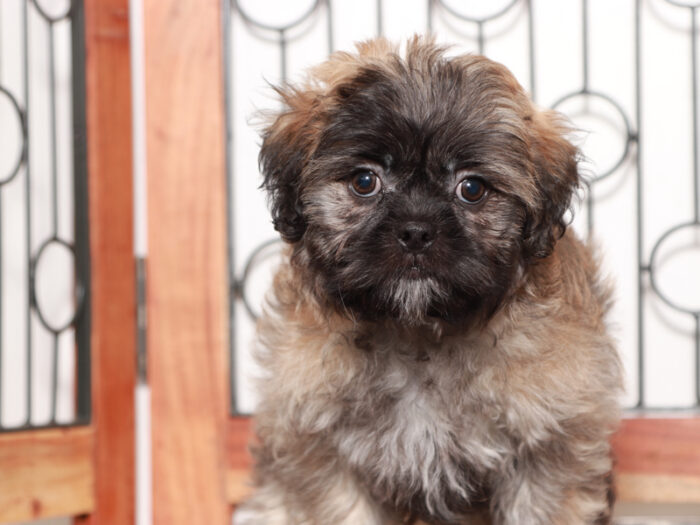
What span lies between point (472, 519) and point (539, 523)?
19 cm

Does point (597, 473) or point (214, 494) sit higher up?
point (597, 473)

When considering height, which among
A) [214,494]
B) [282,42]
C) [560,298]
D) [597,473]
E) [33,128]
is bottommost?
[214,494]

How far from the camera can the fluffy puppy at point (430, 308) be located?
1.44 metres

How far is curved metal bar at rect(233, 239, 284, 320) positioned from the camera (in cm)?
225

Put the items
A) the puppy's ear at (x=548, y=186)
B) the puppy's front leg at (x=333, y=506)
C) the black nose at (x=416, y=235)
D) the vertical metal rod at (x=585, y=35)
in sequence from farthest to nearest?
the vertical metal rod at (x=585, y=35)
the puppy's front leg at (x=333, y=506)
the puppy's ear at (x=548, y=186)
the black nose at (x=416, y=235)

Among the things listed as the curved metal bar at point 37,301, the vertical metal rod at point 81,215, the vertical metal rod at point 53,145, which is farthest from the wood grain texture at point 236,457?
the vertical metal rod at point 53,145

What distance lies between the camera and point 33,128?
2.08 meters

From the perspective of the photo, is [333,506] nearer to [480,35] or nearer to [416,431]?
[416,431]

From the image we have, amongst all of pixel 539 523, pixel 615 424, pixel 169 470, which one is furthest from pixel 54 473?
pixel 615 424

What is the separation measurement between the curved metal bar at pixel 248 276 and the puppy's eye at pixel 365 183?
788mm

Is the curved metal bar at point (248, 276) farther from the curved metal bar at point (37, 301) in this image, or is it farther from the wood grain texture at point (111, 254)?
the curved metal bar at point (37, 301)

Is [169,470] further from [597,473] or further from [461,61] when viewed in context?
[461,61]

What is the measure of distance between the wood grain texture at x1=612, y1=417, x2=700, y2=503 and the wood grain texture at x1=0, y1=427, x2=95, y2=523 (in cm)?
125

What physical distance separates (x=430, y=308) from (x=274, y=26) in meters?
1.08
